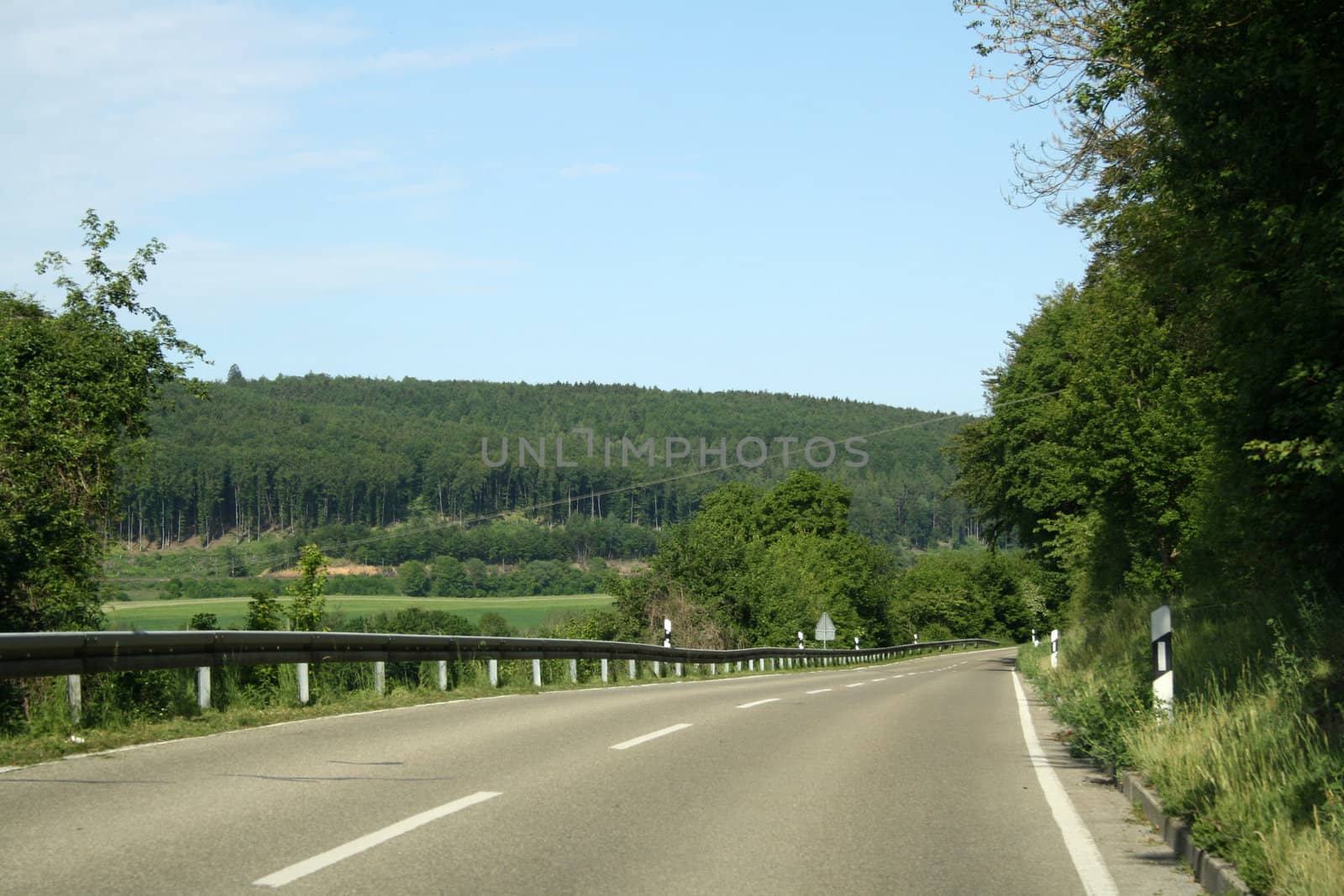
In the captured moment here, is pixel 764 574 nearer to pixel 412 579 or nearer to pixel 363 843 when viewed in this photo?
pixel 363 843

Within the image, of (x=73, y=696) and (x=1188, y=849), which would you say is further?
(x=73, y=696)

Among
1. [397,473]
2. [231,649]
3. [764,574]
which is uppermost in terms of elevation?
[397,473]

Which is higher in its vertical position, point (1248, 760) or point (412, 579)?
point (412, 579)

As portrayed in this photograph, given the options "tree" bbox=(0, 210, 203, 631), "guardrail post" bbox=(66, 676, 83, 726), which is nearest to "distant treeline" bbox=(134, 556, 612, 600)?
"tree" bbox=(0, 210, 203, 631)

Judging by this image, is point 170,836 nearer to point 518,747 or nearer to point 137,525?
point 518,747

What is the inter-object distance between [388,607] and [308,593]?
252ft

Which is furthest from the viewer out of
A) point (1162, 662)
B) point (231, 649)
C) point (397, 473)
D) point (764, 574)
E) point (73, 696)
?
point (397, 473)

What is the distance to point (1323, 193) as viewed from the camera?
1072 cm

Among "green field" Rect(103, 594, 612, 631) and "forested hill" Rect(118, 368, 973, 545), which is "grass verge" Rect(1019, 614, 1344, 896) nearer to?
"green field" Rect(103, 594, 612, 631)

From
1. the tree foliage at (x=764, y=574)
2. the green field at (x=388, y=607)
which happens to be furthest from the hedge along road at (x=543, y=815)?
the green field at (x=388, y=607)

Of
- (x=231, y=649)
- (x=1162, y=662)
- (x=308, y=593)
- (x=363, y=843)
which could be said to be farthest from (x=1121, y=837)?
(x=308, y=593)

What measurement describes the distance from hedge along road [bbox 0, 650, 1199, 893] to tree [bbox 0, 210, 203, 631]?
9.27 meters

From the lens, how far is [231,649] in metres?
13.9

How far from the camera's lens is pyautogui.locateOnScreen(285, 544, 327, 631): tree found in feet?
70.2
